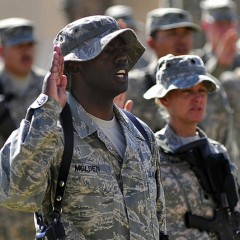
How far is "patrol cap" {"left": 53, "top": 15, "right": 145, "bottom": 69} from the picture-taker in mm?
6141

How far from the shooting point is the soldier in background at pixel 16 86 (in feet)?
33.1

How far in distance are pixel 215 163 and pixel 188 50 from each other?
2828 millimetres

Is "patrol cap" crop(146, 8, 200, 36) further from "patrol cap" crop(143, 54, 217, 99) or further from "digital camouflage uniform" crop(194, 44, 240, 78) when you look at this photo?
"patrol cap" crop(143, 54, 217, 99)

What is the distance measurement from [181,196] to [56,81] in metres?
1.87

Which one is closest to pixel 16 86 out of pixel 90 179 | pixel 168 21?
pixel 168 21

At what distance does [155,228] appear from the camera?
246 inches

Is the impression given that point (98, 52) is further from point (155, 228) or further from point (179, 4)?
point (179, 4)

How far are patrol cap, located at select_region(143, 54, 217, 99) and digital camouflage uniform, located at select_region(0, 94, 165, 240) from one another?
1.47 meters

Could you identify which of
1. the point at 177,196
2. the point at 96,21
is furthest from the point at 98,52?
the point at 177,196

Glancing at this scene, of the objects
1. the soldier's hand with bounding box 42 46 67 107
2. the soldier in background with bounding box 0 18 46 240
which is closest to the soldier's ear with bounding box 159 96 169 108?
the soldier's hand with bounding box 42 46 67 107

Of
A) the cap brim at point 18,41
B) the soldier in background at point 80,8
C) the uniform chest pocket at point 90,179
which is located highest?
the uniform chest pocket at point 90,179

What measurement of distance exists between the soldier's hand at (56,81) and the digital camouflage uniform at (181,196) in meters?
1.76

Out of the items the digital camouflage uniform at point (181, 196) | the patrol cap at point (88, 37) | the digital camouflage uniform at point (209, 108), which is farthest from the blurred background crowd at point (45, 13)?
the patrol cap at point (88, 37)

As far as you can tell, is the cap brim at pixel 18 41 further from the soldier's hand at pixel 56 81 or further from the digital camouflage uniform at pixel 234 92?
the soldier's hand at pixel 56 81
